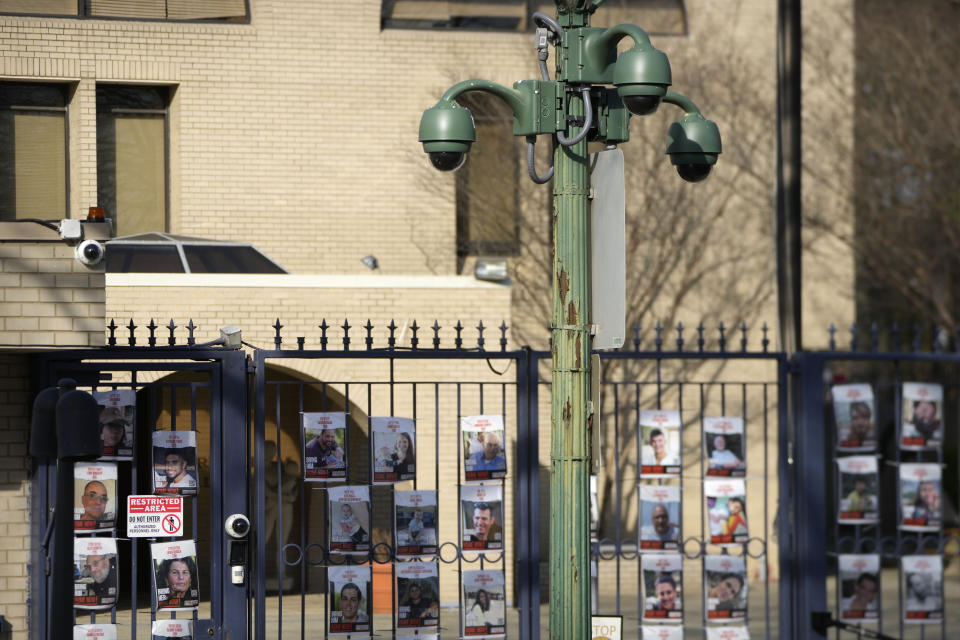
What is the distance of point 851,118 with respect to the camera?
59.6ft

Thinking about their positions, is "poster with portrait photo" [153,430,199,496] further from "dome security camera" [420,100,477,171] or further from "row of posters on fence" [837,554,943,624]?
"row of posters on fence" [837,554,943,624]

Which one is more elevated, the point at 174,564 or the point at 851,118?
the point at 851,118

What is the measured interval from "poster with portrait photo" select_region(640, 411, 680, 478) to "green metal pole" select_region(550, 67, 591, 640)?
10.5 ft

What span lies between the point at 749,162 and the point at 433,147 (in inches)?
471

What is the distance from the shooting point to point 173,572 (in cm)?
818

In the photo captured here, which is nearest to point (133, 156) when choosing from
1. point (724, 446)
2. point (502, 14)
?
point (502, 14)

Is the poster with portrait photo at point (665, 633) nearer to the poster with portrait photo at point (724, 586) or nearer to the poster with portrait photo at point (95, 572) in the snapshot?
the poster with portrait photo at point (724, 586)

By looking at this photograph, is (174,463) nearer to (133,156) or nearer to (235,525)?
(235,525)

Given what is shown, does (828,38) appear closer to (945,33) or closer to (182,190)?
(945,33)

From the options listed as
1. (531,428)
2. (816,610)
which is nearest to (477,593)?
(531,428)

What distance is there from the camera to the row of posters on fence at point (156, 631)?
8055 millimetres

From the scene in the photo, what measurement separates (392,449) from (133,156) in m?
8.66

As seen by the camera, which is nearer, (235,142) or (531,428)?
(531,428)

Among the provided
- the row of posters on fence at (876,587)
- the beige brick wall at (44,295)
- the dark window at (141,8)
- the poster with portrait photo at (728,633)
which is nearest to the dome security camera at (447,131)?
the beige brick wall at (44,295)
